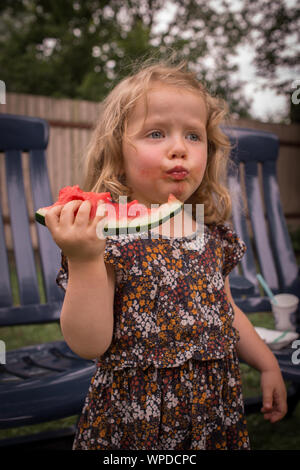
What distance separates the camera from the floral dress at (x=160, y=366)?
125cm

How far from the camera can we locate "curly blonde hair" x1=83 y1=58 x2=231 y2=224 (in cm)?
146

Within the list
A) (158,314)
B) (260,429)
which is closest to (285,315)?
(260,429)

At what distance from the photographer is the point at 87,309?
110cm

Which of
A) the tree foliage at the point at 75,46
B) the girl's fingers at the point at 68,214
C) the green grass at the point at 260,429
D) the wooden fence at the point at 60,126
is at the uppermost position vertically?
the tree foliage at the point at 75,46

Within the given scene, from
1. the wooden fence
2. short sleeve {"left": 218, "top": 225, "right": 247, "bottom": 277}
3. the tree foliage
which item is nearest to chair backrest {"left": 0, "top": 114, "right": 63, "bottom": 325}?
short sleeve {"left": 218, "top": 225, "right": 247, "bottom": 277}

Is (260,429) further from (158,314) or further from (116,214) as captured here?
(116,214)

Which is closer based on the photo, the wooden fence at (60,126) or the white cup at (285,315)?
the white cup at (285,315)

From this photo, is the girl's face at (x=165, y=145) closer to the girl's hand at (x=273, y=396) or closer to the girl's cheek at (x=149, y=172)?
the girl's cheek at (x=149, y=172)

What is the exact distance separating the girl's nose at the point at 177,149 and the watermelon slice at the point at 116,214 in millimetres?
157

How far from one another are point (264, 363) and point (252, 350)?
64mm

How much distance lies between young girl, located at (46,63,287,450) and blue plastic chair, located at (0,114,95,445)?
165mm

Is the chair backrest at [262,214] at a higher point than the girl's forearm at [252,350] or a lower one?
higher

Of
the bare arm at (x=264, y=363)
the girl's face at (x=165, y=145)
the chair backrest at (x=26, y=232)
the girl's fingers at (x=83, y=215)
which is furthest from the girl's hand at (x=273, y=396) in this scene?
the chair backrest at (x=26, y=232)
